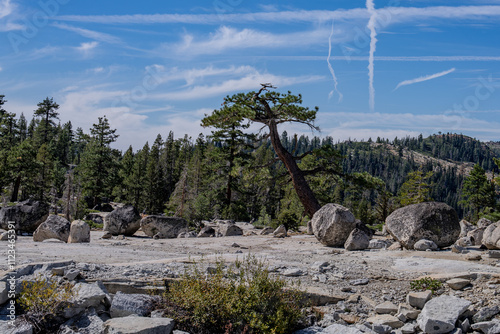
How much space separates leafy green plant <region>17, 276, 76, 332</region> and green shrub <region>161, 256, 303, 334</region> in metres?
1.78

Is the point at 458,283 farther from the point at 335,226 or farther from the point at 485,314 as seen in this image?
the point at 335,226

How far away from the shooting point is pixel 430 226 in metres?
12.4

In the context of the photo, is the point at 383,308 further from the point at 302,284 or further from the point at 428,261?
the point at 428,261

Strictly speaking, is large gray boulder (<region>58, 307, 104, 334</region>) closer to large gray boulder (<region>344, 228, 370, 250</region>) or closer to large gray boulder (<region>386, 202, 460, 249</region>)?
large gray boulder (<region>344, 228, 370, 250</region>)

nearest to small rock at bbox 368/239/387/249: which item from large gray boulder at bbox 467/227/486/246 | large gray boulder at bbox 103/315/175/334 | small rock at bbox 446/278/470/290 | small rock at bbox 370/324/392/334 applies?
large gray boulder at bbox 467/227/486/246

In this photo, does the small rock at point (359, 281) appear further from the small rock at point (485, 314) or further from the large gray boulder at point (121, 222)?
the large gray boulder at point (121, 222)

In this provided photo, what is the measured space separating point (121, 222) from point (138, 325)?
15228 mm

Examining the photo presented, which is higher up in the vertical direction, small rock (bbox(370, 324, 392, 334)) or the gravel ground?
the gravel ground

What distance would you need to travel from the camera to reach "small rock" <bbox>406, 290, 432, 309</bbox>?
7.45 m

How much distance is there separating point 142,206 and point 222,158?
3545 cm

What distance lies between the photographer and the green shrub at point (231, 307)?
6.71m

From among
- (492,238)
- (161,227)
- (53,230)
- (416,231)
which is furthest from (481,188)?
(53,230)

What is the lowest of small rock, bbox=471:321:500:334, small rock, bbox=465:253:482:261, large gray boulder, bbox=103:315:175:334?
small rock, bbox=471:321:500:334

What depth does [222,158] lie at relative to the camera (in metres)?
33.3
